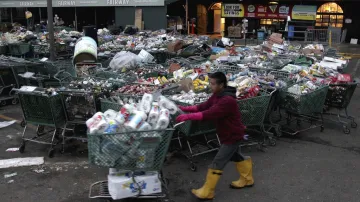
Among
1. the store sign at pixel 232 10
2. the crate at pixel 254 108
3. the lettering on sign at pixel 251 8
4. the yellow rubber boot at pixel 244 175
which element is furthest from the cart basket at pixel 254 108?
A: the store sign at pixel 232 10

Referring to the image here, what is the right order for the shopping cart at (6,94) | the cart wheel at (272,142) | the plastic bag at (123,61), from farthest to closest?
the plastic bag at (123,61) < the shopping cart at (6,94) < the cart wheel at (272,142)

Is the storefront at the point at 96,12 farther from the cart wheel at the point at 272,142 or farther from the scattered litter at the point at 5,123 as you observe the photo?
the cart wheel at the point at 272,142

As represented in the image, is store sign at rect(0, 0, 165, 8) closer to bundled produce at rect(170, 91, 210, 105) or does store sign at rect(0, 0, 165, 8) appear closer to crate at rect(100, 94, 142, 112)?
bundled produce at rect(170, 91, 210, 105)

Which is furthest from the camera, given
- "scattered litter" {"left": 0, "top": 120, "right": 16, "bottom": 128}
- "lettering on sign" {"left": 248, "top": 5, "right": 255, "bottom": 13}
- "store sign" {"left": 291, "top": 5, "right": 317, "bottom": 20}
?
"lettering on sign" {"left": 248, "top": 5, "right": 255, "bottom": 13}

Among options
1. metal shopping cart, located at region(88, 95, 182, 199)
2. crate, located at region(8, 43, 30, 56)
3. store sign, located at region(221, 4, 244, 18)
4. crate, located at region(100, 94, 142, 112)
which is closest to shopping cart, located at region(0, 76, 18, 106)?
crate, located at region(8, 43, 30, 56)

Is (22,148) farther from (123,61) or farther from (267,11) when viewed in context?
(267,11)

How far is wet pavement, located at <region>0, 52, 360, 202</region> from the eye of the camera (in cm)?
510

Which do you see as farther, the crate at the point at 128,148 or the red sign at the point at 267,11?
the red sign at the point at 267,11

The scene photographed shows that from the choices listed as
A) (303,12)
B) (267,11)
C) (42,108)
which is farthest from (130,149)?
(267,11)

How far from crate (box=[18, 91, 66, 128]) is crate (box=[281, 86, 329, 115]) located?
4.05 meters

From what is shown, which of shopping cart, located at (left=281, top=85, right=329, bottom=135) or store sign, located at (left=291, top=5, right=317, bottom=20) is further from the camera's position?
store sign, located at (left=291, top=5, right=317, bottom=20)

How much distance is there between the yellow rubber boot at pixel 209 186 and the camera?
4.81m

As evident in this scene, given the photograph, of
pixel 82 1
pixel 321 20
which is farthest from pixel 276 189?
pixel 82 1

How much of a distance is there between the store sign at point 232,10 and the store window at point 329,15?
187 inches
